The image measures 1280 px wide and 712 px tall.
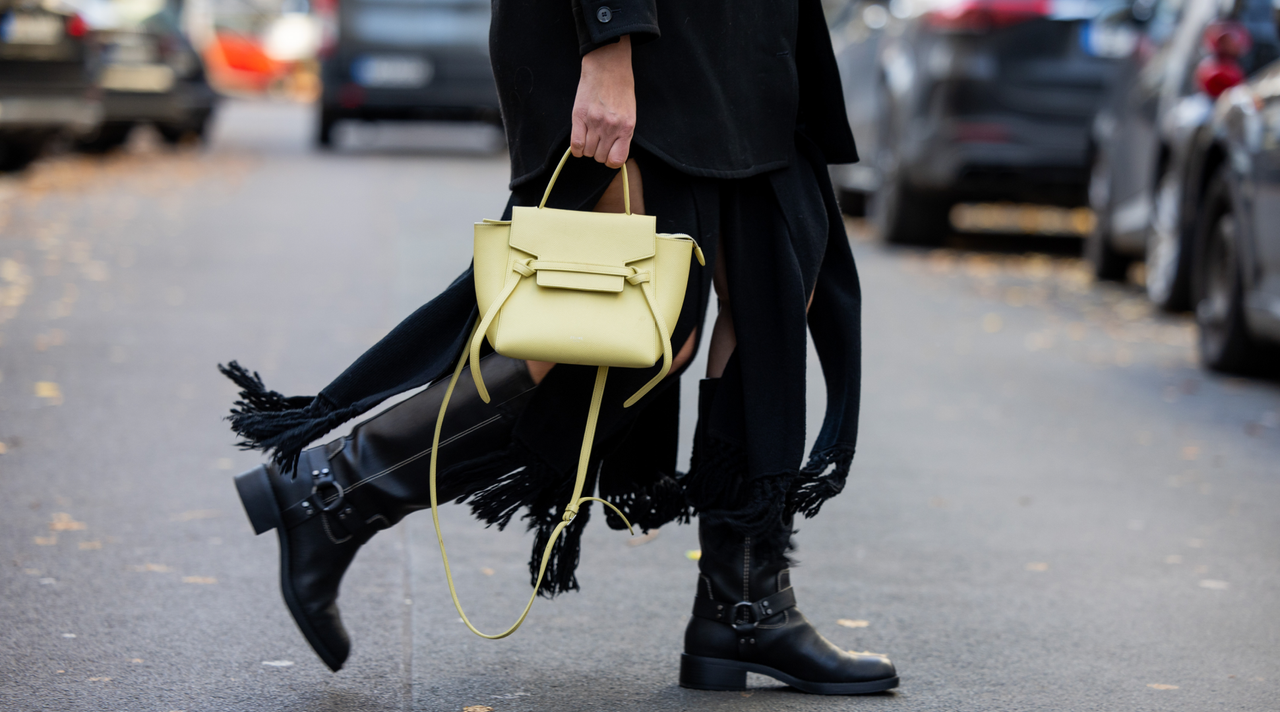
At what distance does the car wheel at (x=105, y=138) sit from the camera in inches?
642

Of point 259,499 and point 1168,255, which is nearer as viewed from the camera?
point 259,499

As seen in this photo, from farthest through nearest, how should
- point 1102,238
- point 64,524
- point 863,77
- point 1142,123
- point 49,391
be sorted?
point 863,77 < point 1102,238 < point 1142,123 < point 49,391 < point 64,524

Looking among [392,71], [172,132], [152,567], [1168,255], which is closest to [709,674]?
[152,567]

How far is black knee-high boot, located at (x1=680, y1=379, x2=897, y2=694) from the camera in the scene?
2857mm

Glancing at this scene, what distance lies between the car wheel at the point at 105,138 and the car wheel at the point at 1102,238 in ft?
35.1

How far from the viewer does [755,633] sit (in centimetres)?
287

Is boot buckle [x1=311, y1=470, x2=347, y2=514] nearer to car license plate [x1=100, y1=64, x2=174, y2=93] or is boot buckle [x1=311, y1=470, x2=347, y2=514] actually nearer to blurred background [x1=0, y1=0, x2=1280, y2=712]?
blurred background [x1=0, y1=0, x2=1280, y2=712]

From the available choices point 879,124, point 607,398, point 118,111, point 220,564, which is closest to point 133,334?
point 220,564

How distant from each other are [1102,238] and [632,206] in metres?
7.10

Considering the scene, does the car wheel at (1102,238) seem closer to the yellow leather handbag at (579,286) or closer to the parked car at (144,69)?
the yellow leather handbag at (579,286)

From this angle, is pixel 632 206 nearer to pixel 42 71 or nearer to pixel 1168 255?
pixel 1168 255

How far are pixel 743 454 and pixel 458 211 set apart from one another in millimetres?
8854

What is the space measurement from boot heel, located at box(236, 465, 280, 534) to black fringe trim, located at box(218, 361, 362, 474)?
62 mm

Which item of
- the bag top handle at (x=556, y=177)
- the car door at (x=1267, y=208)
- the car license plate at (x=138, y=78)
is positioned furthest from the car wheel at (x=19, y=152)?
the bag top handle at (x=556, y=177)
